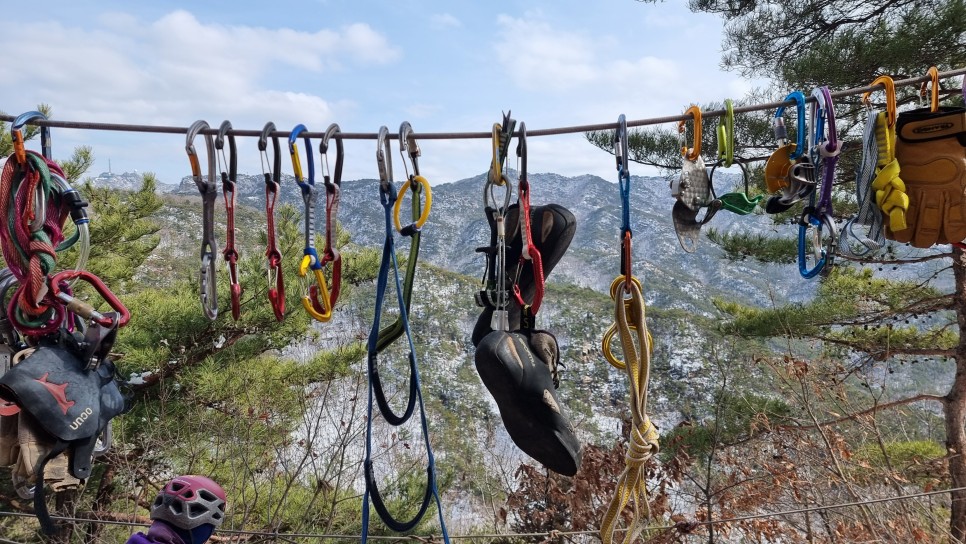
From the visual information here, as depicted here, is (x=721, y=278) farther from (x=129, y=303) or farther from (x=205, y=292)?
(x=205, y=292)

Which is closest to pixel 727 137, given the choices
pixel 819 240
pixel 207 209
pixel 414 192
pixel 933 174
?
pixel 819 240

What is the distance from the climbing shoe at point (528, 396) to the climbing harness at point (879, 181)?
0.72m

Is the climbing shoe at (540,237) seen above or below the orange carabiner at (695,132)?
below

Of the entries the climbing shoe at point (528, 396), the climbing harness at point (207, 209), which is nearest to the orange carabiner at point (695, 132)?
the climbing shoe at point (528, 396)

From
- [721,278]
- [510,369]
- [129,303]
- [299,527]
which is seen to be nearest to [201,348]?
[129,303]

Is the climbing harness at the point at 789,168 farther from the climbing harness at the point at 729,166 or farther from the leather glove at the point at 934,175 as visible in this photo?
the leather glove at the point at 934,175

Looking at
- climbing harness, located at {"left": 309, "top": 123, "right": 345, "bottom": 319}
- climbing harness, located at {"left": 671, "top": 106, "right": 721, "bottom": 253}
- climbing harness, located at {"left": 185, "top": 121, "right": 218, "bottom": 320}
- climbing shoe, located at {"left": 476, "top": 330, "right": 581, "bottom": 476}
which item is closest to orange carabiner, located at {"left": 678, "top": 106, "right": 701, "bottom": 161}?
climbing harness, located at {"left": 671, "top": 106, "right": 721, "bottom": 253}

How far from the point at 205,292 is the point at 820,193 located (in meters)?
1.35

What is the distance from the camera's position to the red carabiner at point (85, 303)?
4.00 ft

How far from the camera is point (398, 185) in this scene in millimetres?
1405

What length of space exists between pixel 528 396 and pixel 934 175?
961mm

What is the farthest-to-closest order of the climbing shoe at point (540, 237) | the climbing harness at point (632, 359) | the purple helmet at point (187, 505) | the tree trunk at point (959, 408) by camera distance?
the tree trunk at point (959, 408) → the climbing shoe at point (540, 237) → the purple helmet at point (187, 505) → the climbing harness at point (632, 359)

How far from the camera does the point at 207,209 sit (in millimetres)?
1291

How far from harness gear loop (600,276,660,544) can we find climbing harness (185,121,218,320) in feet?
2.79
